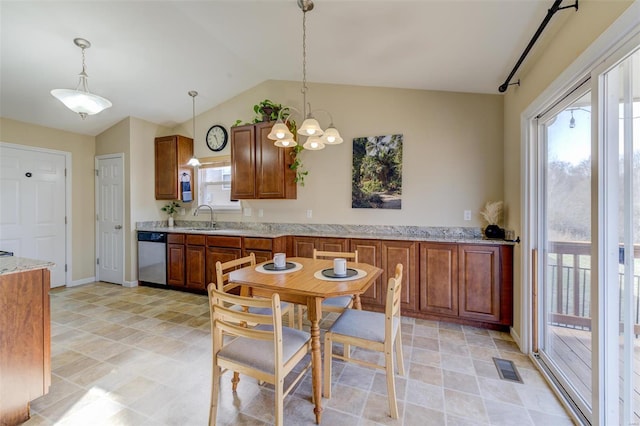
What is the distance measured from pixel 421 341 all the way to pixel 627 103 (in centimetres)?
220

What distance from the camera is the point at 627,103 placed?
4.31 ft

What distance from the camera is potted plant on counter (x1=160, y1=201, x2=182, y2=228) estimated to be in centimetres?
463

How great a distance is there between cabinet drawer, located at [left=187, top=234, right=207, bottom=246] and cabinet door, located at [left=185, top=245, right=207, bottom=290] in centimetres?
4

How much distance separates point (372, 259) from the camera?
10.3 ft

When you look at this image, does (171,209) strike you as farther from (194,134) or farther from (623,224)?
(623,224)

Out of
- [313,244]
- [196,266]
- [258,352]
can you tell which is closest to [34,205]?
[196,266]

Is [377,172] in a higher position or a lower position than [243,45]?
lower

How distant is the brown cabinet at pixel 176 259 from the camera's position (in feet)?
12.9

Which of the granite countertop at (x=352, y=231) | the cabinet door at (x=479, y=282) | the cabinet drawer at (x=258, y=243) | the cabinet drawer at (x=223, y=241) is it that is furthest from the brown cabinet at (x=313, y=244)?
the cabinet door at (x=479, y=282)

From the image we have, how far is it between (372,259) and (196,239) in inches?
97.0

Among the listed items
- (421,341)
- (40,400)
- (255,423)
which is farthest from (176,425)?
(421,341)

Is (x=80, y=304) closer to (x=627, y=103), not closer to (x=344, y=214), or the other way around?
(x=344, y=214)

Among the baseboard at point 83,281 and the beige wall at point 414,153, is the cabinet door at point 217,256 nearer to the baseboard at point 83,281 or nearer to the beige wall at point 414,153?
the beige wall at point 414,153

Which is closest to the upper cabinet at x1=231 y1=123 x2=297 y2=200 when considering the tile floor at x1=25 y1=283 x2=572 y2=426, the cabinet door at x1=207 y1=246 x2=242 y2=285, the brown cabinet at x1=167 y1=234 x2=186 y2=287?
the cabinet door at x1=207 y1=246 x2=242 y2=285
